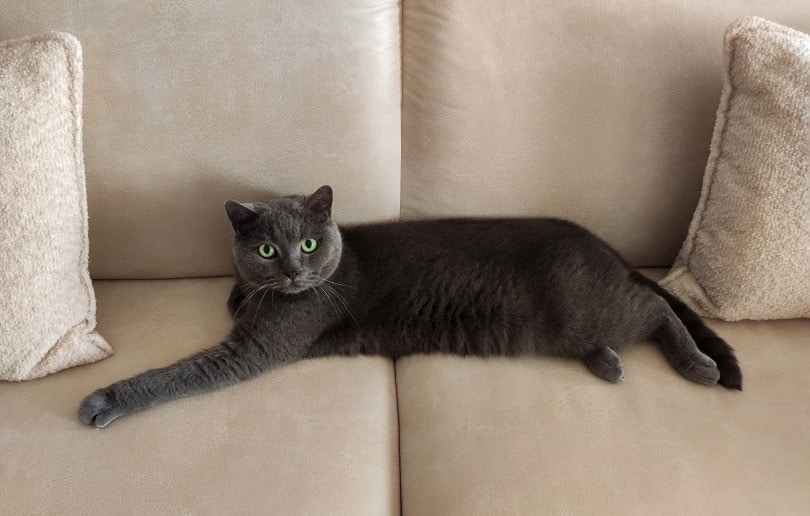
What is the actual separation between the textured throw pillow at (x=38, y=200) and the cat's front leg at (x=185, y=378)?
165mm

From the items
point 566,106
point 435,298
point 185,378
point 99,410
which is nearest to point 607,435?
point 435,298

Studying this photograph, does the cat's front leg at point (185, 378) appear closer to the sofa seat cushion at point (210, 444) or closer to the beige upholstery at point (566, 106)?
the sofa seat cushion at point (210, 444)

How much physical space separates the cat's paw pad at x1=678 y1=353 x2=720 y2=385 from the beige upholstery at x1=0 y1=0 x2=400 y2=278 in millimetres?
746

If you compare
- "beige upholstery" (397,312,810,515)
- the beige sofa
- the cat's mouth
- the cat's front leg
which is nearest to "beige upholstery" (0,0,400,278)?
the beige sofa

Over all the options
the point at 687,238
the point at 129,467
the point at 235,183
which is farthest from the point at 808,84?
the point at 129,467

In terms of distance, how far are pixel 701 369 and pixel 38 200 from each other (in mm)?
1361

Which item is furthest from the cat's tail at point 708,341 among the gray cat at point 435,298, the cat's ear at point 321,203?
the cat's ear at point 321,203

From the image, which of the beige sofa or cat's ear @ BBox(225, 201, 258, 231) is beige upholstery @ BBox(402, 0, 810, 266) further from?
cat's ear @ BBox(225, 201, 258, 231)

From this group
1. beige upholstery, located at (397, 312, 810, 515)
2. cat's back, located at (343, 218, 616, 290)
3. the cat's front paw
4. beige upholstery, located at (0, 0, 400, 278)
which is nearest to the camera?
beige upholstery, located at (397, 312, 810, 515)

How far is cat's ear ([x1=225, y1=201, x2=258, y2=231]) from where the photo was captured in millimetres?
1177

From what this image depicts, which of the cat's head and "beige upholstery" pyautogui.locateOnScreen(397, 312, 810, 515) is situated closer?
"beige upholstery" pyautogui.locateOnScreen(397, 312, 810, 515)

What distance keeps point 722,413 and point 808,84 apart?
66cm

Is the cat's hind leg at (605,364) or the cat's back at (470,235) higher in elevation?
the cat's back at (470,235)

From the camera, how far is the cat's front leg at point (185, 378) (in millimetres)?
1067
